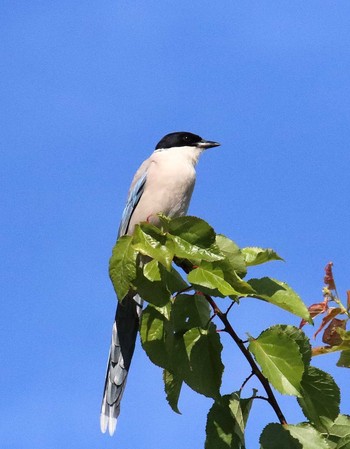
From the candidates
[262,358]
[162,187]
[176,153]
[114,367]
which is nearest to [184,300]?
[262,358]

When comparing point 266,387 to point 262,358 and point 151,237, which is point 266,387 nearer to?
point 262,358

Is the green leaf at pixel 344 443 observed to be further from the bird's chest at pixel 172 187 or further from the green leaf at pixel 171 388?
the bird's chest at pixel 172 187

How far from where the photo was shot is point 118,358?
600cm

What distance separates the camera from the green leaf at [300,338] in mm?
2760

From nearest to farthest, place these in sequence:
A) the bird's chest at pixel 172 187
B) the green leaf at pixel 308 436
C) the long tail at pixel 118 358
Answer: the green leaf at pixel 308 436 → the long tail at pixel 118 358 → the bird's chest at pixel 172 187

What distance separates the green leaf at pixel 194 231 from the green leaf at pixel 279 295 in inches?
8.6

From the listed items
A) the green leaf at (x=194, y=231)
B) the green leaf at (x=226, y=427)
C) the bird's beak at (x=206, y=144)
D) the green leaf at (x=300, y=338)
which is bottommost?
the green leaf at (x=226, y=427)

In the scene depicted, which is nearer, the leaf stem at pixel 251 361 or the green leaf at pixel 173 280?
the leaf stem at pixel 251 361

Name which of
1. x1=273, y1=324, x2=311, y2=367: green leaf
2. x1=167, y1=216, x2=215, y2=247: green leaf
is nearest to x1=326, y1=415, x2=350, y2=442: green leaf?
x1=273, y1=324, x2=311, y2=367: green leaf

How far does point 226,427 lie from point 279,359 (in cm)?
37

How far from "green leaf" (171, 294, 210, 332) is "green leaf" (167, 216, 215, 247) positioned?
9.3 inches

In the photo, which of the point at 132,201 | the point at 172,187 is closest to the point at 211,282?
the point at 172,187

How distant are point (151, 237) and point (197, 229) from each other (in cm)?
19

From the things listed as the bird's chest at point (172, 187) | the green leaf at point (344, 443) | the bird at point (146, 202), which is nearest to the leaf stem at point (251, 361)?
the green leaf at point (344, 443)
